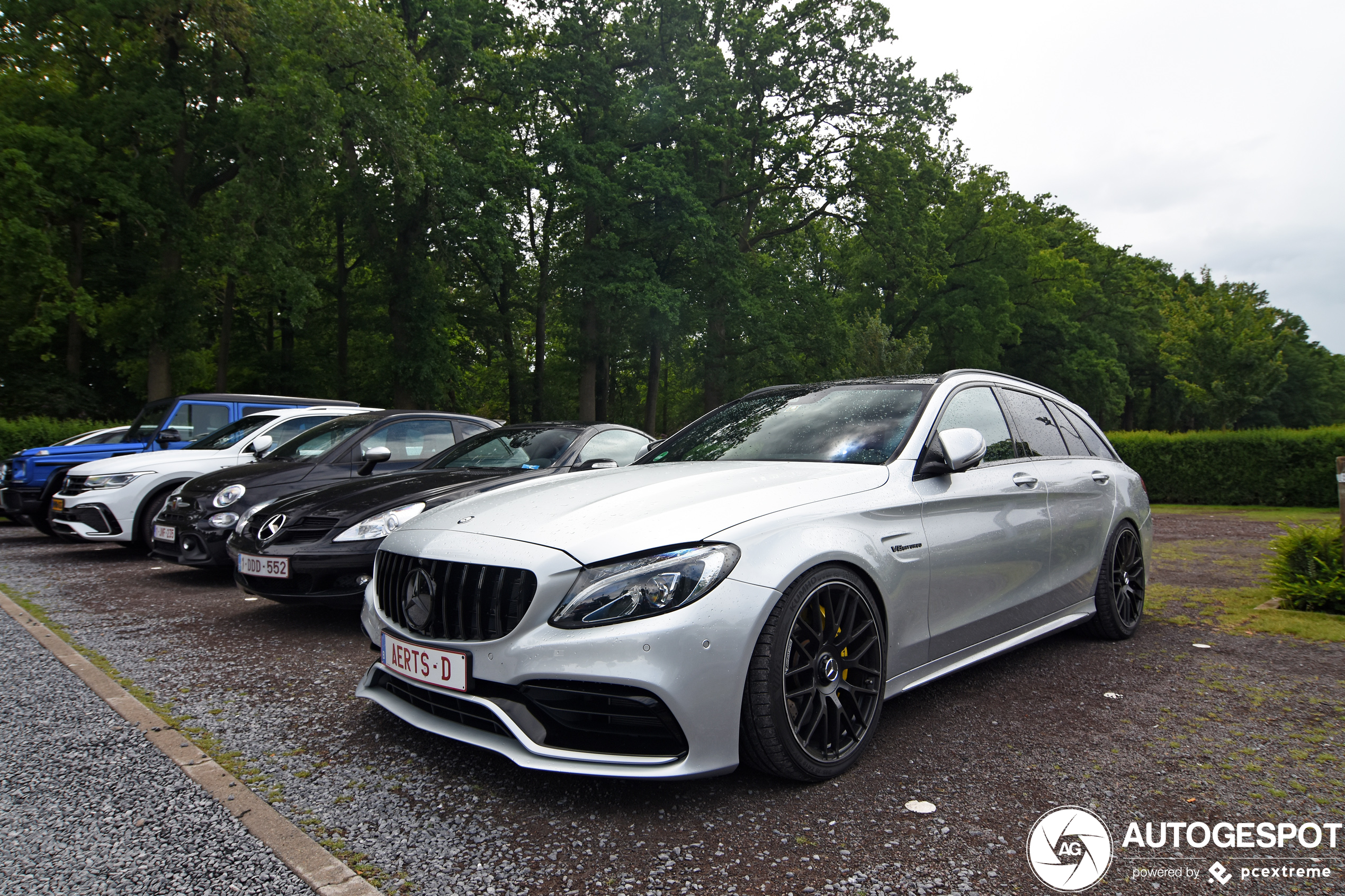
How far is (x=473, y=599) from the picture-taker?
2.80 m

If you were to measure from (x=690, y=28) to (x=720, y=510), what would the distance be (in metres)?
29.7

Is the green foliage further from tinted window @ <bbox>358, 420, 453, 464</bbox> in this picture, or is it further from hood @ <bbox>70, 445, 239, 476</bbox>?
hood @ <bbox>70, 445, 239, 476</bbox>

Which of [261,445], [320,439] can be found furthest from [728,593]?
[261,445]

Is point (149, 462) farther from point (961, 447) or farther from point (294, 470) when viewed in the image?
point (961, 447)

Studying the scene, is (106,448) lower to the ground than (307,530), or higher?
higher

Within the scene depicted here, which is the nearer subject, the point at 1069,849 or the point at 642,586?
the point at 1069,849

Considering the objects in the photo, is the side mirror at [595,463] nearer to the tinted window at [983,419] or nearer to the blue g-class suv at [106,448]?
the tinted window at [983,419]

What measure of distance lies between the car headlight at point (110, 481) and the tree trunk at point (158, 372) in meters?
15.4

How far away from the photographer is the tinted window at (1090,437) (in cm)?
522

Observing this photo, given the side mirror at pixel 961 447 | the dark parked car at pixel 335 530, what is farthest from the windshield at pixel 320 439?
the side mirror at pixel 961 447

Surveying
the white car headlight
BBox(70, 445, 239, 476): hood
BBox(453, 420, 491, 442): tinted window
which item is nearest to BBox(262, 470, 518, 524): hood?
the white car headlight

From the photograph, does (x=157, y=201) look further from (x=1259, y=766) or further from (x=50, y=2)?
(x=1259, y=766)

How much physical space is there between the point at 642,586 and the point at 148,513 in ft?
27.1

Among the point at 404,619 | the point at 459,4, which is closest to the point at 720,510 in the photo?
the point at 404,619
